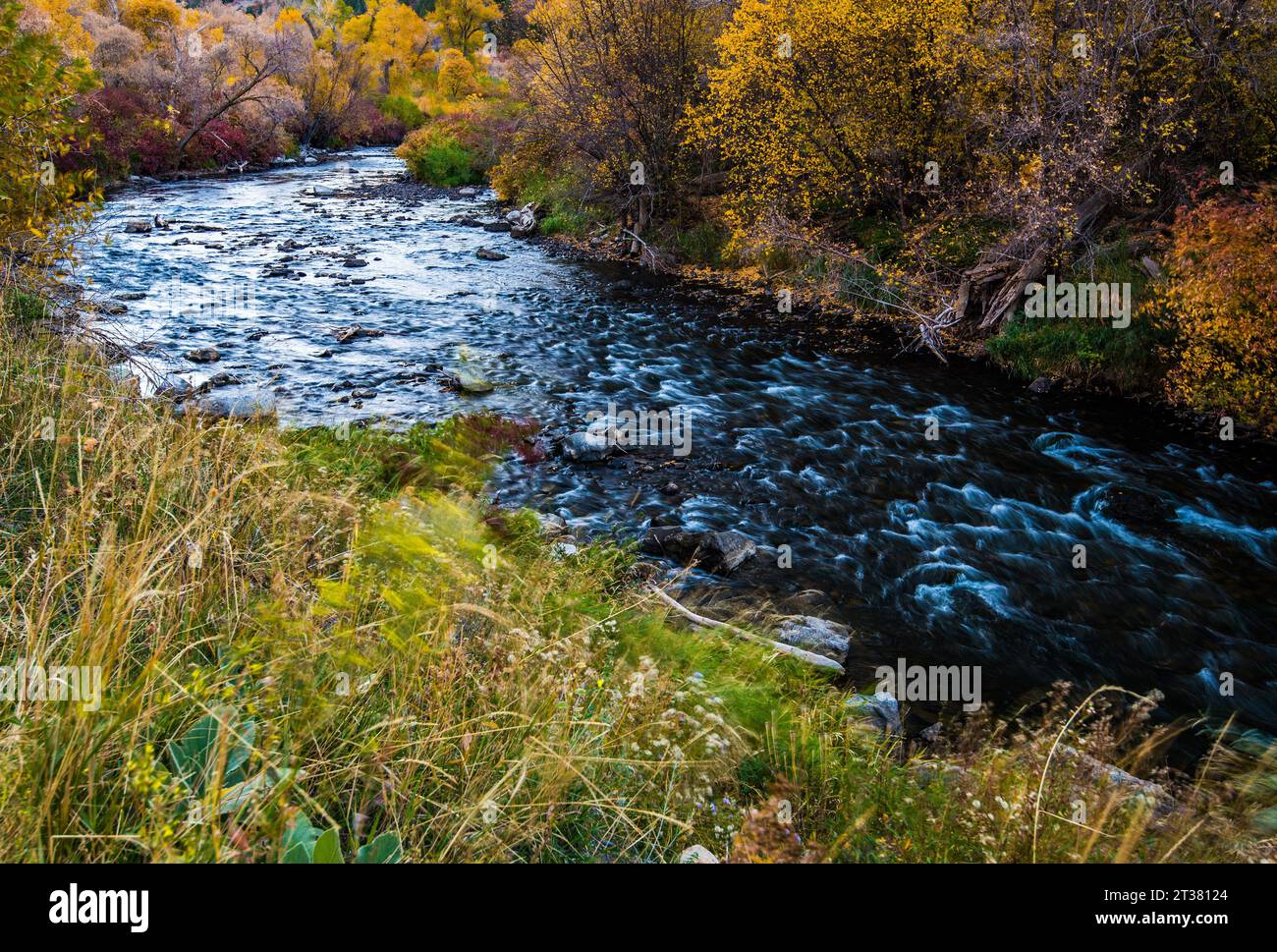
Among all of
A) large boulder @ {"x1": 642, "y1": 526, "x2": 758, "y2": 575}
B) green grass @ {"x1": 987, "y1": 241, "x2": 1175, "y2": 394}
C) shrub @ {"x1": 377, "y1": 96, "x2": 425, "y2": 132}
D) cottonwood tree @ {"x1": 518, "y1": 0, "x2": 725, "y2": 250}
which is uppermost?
shrub @ {"x1": 377, "y1": 96, "x2": 425, "y2": 132}

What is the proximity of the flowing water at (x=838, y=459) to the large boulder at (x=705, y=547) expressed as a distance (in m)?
0.36

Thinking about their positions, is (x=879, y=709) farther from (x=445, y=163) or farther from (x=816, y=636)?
(x=445, y=163)

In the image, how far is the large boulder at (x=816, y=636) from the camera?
6.73m

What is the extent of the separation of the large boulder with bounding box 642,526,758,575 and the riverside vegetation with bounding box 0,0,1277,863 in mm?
1604

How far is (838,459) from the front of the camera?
11.1m

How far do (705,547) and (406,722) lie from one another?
18.0ft

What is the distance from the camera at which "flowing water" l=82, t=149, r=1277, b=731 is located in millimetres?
7574

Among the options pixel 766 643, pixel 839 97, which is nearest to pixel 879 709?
pixel 766 643

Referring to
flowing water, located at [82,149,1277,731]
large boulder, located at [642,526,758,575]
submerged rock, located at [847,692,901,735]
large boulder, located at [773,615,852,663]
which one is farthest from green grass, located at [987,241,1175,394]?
submerged rock, located at [847,692,901,735]

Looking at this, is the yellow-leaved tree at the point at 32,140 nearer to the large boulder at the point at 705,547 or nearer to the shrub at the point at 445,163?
the large boulder at the point at 705,547

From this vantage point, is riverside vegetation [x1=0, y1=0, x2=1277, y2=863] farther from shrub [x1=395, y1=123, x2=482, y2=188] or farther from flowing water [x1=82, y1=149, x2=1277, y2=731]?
shrub [x1=395, y1=123, x2=482, y2=188]

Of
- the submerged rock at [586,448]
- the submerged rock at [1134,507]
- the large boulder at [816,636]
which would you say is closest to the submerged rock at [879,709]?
the large boulder at [816,636]
